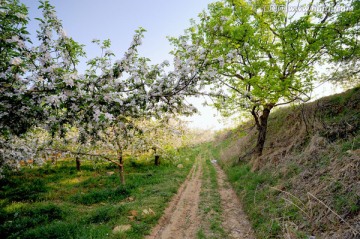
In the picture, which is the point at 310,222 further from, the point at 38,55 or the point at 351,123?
the point at 38,55

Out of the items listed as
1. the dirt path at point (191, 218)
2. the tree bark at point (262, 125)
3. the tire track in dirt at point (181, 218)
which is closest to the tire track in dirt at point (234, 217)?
the dirt path at point (191, 218)

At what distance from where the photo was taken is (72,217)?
34.6 feet

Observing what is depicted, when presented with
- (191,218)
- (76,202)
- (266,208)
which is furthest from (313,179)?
(76,202)

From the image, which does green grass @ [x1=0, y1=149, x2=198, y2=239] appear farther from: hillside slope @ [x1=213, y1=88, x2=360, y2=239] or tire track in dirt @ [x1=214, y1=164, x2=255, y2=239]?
hillside slope @ [x1=213, y1=88, x2=360, y2=239]

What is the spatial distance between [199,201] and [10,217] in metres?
9.66

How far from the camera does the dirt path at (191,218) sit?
8.63m

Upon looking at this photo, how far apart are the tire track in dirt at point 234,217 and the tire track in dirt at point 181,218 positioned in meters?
1.36

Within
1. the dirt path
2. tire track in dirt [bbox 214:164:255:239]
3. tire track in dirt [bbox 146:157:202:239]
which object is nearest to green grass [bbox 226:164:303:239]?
tire track in dirt [bbox 214:164:255:239]

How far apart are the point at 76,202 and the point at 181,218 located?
24.8 feet

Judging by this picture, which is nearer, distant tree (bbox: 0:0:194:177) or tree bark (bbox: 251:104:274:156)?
distant tree (bbox: 0:0:194:177)

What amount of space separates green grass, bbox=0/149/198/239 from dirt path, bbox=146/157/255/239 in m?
0.47

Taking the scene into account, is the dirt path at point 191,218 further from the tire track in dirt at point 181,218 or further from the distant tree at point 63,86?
the distant tree at point 63,86

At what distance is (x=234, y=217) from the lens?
33.3 feet

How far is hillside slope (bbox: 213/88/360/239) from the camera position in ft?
21.4
